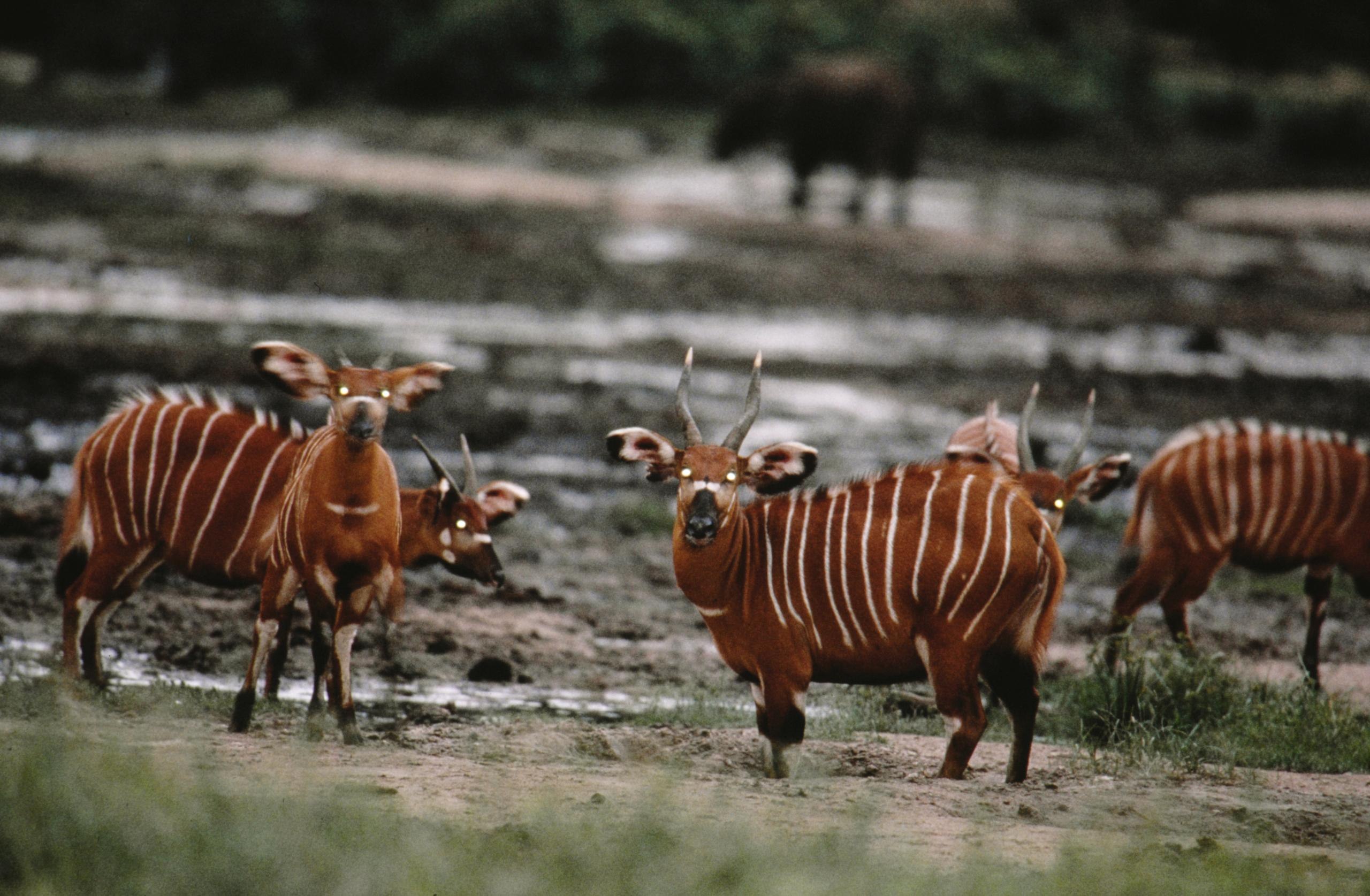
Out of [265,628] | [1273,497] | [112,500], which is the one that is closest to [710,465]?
[265,628]

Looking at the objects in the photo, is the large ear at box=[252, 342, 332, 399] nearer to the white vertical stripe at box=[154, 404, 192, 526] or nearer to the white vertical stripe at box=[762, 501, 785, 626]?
the white vertical stripe at box=[154, 404, 192, 526]

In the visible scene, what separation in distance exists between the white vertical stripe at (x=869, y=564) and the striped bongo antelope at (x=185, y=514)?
1.70 m

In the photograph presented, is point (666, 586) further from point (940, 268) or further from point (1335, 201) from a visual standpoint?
point (1335, 201)

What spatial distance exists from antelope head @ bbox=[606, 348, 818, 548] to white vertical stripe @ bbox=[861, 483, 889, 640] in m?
0.28

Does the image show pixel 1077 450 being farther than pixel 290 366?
Yes

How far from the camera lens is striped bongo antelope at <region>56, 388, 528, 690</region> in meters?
7.79

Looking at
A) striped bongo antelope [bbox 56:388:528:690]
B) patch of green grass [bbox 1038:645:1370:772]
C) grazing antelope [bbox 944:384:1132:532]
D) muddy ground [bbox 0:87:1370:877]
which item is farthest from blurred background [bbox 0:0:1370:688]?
grazing antelope [bbox 944:384:1132:532]

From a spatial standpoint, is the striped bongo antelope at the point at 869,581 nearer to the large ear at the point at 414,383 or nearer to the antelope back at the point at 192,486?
the large ear at the point at 414,383

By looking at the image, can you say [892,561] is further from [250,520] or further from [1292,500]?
[1292,500]

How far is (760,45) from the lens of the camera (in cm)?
4128

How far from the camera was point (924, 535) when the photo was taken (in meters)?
7.11

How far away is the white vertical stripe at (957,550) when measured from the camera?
6.99m

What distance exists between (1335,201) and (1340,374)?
1551cm

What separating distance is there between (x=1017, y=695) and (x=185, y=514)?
3403 millimetres
